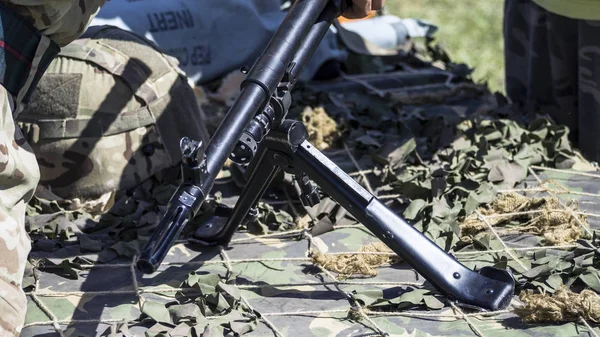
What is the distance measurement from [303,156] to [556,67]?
162cm

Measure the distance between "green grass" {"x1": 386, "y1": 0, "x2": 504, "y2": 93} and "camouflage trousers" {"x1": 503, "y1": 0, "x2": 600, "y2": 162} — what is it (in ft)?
6.09

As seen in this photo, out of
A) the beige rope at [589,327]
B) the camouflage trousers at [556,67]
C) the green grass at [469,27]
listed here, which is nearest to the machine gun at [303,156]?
the beige rope at [589,327]

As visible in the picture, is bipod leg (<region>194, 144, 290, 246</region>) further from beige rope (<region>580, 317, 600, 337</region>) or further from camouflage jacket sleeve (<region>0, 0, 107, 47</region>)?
beige rope (<region>580, 317, 600, 337</region>)

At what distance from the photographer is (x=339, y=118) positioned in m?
3.88

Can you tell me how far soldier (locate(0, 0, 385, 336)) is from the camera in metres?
2.13

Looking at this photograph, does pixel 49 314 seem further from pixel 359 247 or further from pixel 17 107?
pixel 359 247

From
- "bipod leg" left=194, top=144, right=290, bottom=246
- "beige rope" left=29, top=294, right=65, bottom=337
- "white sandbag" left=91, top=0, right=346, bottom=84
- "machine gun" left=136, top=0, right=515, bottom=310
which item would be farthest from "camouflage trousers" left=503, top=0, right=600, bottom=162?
"beige rope" left=29, top=294, right=65, bottom=337

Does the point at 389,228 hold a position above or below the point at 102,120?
above

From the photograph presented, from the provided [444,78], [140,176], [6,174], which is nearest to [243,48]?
[444,78]

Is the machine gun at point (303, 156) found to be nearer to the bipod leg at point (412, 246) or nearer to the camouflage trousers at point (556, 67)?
the bipod leg at point (412, 246)

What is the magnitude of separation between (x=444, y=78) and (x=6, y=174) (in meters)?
2.77

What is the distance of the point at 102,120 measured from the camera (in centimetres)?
317

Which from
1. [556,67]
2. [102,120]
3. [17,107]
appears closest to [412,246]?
[17,107]

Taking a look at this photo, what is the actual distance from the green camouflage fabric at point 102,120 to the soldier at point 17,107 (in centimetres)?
74
